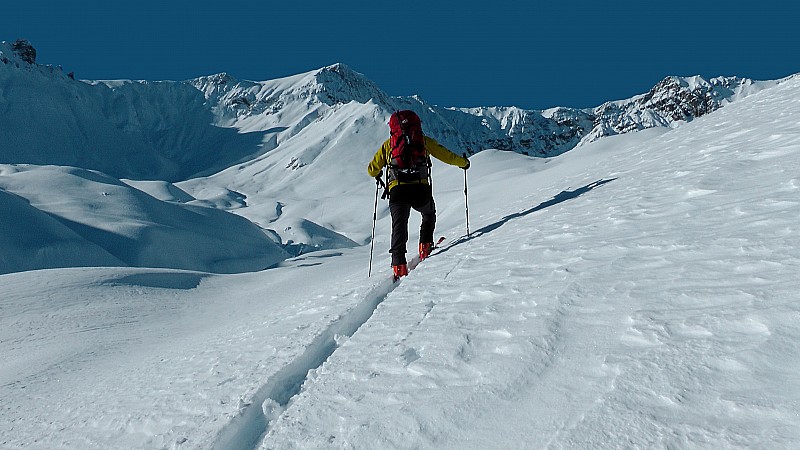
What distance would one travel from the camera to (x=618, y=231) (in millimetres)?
5102

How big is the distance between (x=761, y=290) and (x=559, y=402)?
136cm

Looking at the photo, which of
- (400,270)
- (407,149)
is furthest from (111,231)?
(400,270)

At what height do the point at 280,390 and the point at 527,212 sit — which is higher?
the point at 527,212

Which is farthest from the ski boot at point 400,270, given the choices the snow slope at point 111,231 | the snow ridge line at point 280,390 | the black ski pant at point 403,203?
the snow slope at point 111,231

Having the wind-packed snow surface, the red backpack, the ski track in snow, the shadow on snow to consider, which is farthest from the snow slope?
the ski track in snow

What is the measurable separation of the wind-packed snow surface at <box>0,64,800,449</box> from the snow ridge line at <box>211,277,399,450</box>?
0.05ft

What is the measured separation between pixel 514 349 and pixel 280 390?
1667mm

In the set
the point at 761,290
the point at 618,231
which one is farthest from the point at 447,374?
the point at 618,231

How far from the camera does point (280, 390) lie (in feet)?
12.3

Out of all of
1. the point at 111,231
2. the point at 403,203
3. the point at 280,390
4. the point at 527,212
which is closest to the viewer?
the point at 280,390

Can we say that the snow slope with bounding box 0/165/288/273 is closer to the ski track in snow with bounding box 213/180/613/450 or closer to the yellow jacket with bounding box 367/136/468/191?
the yellow jacket with bounding box 367/136/468/191

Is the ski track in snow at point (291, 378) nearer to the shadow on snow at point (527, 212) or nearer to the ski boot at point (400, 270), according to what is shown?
the ski boot at point (400, 270)

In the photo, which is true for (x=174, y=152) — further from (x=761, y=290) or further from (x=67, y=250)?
(x=761, y=290)

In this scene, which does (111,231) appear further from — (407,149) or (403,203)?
(407,149)
